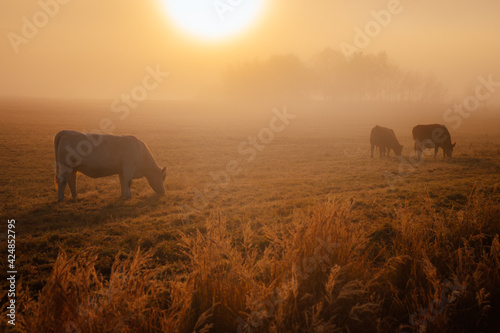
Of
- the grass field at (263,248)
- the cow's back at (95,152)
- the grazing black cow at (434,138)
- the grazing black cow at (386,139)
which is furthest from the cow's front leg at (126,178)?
the grazing black cow at (434,138)

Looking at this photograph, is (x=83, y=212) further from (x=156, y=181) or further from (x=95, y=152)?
(x=156, y=181)

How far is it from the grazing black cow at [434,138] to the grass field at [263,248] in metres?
1.92

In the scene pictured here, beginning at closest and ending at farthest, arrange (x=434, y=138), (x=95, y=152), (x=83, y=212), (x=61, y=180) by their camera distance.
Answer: (x=83, y=212) → (x=61, y=180) → (x=95, y=152) → (x=434, y=138)

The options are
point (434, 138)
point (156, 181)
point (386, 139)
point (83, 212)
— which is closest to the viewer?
point (83, 212)

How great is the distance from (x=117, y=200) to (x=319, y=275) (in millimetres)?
8394

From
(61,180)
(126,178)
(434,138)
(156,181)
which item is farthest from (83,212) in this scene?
(434,138)

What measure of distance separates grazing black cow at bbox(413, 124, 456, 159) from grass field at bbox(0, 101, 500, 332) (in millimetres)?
1923

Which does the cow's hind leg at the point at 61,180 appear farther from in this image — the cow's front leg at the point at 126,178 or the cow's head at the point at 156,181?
the cow's head at the point at 156,181

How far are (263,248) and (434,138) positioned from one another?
17693mm

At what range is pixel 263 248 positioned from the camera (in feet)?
18.2

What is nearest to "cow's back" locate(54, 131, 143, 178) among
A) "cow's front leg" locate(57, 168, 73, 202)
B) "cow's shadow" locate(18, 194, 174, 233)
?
"cow's front leg" locate(57, 168, 73, 202)

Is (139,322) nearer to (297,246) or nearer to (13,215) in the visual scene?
(297,246)

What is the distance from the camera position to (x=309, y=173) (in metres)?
14.7

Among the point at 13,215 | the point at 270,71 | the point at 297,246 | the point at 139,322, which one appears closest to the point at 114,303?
the point at 139,322
